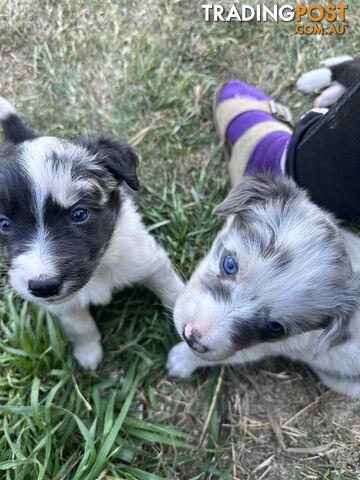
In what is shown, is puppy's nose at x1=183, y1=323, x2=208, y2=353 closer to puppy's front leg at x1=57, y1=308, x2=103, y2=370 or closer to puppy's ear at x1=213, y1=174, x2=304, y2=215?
puppy's ear at x1=213, y1=174, x2=304, y2=215

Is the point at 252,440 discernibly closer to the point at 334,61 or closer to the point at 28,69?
the point at 334,61

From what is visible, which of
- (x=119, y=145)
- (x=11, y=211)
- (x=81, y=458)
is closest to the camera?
(x=11, y=211)

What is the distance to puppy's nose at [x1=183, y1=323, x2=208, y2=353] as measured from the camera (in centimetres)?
244

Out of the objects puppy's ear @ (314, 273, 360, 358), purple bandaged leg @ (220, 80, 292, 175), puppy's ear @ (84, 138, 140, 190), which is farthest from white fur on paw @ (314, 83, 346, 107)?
puppy's ear @ (314, 273, 360, 358)

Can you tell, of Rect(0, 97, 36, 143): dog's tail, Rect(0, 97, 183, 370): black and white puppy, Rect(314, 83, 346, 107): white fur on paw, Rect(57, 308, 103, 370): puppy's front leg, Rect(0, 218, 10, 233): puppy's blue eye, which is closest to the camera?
Rect(0, 97, 183, 370): black and white puppy

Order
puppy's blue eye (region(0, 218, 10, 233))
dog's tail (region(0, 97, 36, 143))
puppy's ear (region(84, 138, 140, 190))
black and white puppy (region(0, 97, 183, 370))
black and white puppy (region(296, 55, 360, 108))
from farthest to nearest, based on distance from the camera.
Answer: black and white puppy (region(296, 55, 360, 108)) < dog's tail (region(0, 97, 36, 143)) < puppy's ear (region(84, 138, 140, 190)) < puppy's blue eye (region(0, 218, 10, 233)) < black and white puppy (region(0, 97, 183, 370))

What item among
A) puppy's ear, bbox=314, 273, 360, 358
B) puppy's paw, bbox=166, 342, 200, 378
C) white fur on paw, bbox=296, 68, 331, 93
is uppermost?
white fur on paw, bbox=296, 68, 331, 93

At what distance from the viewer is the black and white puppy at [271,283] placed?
2430 millimetres

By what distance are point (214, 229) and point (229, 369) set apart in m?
1.22

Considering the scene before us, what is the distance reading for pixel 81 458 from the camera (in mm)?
3328

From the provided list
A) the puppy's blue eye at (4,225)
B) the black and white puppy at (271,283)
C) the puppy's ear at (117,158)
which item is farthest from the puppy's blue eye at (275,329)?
the puppy's blue eye at (4,225)

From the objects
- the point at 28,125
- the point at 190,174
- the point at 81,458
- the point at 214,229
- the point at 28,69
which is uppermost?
the point at 28,69

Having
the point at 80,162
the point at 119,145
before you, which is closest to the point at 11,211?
the point at 80,162

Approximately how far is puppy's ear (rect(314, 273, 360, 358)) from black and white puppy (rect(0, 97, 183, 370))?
1.39 m
